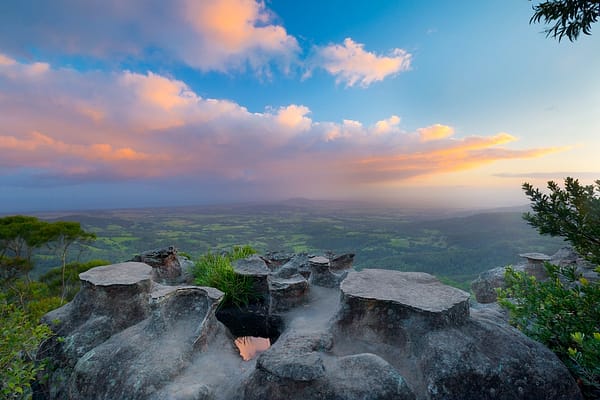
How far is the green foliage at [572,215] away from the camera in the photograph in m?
5.58

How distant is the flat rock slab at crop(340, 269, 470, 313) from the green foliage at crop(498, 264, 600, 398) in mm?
1534

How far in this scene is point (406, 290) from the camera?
8320 millimetres

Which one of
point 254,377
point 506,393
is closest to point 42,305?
point 254,377

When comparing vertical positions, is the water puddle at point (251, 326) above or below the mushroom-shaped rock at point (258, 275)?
below

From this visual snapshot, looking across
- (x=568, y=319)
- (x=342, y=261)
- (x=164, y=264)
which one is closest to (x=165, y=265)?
(x=164, y=264)

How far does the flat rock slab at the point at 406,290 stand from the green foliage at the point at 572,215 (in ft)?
9.27

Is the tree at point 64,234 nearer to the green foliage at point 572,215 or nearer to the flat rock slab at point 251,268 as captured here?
the flat rock slab at point 251,268

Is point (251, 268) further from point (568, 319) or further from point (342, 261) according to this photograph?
point (568, 319)

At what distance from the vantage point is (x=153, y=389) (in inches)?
244

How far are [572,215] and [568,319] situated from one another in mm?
2277

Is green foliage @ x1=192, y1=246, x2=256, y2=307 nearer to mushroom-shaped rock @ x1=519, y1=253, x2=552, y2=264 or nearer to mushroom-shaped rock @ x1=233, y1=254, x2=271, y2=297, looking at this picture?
mushroom-shaped rock @ x1=233, y1=254, x2=271, y2=297

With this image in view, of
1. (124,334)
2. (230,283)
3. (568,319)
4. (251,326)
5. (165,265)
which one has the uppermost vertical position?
(568,319)

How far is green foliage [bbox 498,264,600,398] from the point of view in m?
4.66

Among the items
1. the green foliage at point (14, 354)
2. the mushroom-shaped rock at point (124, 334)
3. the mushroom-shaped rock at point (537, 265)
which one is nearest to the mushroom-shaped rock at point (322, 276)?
the mushroom-shaped rock at point (124, 334)
